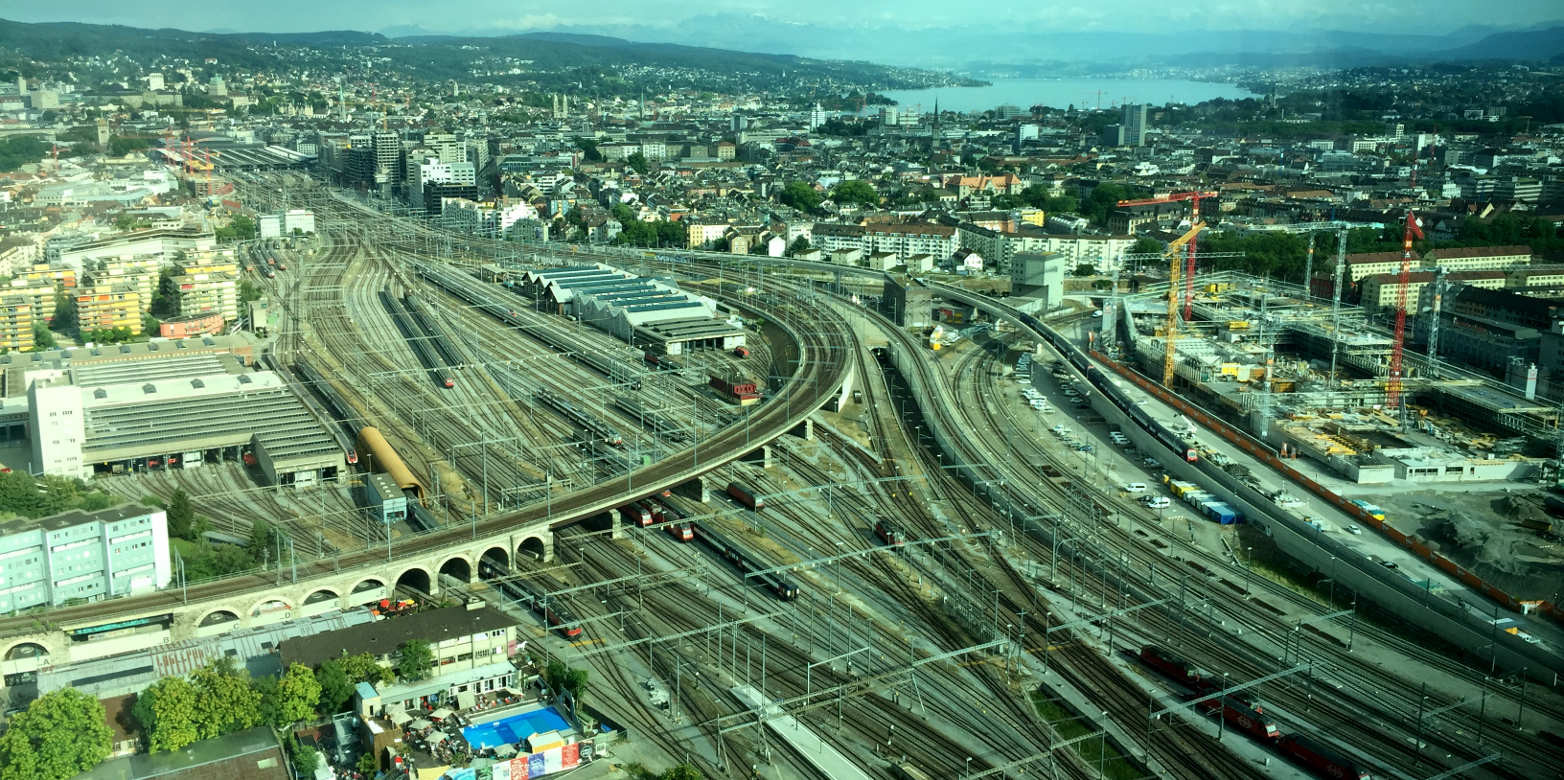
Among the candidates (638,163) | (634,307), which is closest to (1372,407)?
(634,307)

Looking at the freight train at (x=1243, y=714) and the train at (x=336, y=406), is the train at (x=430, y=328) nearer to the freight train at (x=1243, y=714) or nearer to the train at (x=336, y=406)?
the train at (x=336, y=406)

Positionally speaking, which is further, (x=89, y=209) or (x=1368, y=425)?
(x=89, y=209)

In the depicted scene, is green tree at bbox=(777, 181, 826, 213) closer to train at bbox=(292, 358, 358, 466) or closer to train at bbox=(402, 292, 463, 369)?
train at bbox=(402, 292, 463, 369)

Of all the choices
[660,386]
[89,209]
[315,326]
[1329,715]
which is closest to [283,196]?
[89,209]

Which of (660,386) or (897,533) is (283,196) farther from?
(897,533)

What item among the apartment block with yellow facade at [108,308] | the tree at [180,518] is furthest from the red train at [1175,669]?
the apartment block with yellow facade at [108,308]

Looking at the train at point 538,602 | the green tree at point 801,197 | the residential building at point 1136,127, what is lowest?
the train at point 538,602
